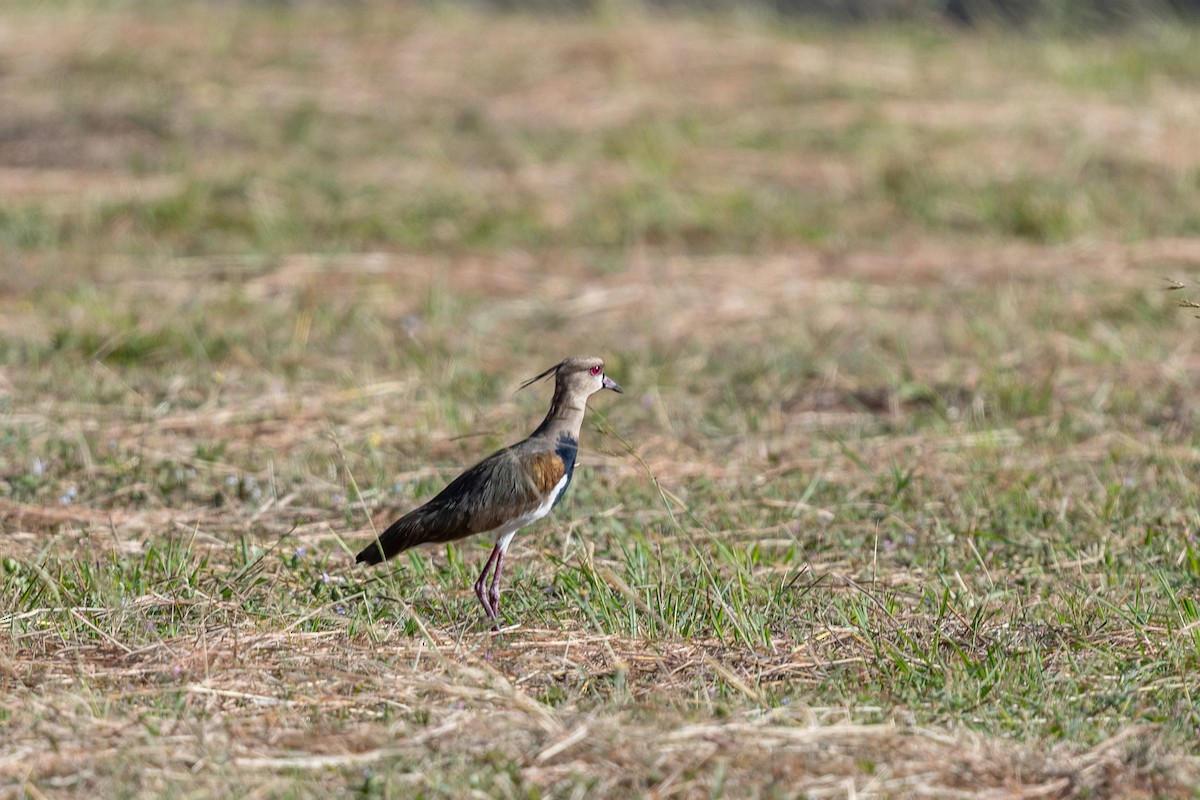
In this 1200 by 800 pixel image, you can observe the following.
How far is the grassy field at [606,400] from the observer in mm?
3795

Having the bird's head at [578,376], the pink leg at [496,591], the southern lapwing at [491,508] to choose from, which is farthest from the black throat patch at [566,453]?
the pink leg at [496,591]

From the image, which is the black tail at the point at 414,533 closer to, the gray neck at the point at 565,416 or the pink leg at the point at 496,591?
the pink leg at the point at 496,591

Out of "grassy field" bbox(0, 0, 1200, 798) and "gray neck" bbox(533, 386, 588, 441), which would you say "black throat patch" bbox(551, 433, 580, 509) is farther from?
"grassy field" bbox(0, 0, 1200, 798)

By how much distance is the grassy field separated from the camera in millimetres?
3795

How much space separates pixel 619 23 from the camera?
546 inches

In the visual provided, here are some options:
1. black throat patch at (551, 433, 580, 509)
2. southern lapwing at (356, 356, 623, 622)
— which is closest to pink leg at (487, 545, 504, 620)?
southern lapwing at (356, 356, 623, 622)

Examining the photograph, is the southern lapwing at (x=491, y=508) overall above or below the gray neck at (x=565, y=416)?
below

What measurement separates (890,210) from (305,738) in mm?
7696

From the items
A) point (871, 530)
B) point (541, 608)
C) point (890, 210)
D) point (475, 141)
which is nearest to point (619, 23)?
point (475, 141)

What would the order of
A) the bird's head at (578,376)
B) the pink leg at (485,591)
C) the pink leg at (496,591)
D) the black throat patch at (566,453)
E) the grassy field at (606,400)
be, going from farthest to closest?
1. the bird's head at (578,376)
2. the black throat patch at (566,453)
3. the pink leg at (496,591)
4. the pink leg at (485,591)
5. the grassy field at (606,400)

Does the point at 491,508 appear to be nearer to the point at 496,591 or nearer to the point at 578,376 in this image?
the point at 496,591

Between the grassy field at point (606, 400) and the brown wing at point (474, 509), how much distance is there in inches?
7.6

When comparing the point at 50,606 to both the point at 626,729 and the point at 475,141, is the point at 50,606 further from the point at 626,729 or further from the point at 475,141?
the point at 475,141

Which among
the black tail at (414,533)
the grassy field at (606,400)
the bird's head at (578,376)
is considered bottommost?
the grassy field at (606,400)
